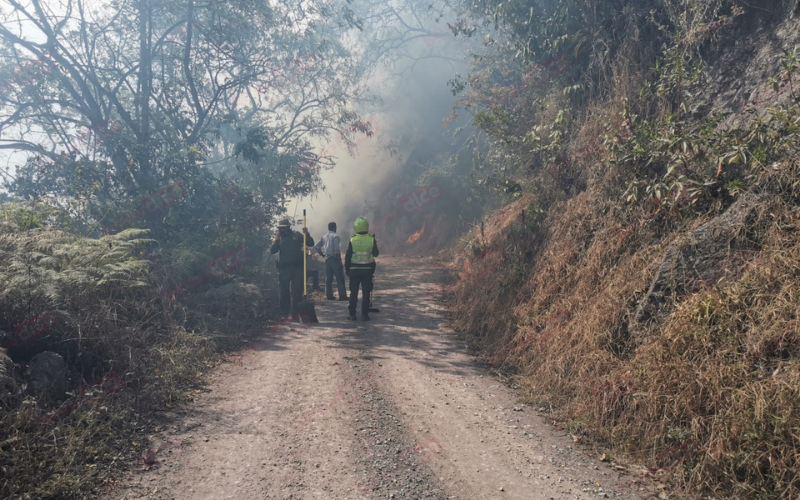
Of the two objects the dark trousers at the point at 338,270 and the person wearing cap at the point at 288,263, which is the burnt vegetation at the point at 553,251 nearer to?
the person wearing cap at the point at 288,263

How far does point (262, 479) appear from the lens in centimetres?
411

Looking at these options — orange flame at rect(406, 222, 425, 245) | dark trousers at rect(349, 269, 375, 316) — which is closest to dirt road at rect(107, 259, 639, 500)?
dark trousers at rect(349, 269, 375, 316)

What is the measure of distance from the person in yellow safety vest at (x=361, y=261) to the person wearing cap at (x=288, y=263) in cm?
140

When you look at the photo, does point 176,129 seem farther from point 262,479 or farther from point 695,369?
point 695,369

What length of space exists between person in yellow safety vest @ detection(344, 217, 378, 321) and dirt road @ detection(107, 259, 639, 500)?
211 centimetres

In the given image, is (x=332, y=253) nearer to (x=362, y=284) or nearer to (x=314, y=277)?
(x=314, y=277)

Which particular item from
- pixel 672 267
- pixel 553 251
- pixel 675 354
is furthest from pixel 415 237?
pixel 675 354

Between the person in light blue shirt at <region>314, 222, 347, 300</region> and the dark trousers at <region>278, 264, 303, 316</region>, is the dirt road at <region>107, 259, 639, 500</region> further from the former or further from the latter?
the person in light blue shirt at <region>314, 222, 347, 300</region>

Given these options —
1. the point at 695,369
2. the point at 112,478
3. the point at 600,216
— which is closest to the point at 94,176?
the point at 112,478

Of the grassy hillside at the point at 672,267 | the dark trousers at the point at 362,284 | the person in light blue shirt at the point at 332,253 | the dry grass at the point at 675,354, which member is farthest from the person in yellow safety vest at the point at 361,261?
the dry grass at the point at 675,354

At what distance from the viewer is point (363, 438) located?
191 inches

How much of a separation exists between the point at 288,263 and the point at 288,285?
0.63 m

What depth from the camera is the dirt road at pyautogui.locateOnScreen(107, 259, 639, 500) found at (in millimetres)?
4023

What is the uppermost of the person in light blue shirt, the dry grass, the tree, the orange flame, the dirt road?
the tree
